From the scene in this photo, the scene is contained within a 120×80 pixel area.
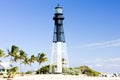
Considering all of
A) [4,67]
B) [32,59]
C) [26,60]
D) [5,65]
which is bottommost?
[4,67]

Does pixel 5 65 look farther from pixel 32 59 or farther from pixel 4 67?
pixel 32 59

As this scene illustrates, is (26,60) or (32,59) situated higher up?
(32,59)

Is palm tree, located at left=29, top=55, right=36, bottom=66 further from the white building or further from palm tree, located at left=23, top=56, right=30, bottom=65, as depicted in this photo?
the white building

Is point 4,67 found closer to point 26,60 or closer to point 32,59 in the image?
point 26,60

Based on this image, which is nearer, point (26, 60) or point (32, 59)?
point (26, 60)

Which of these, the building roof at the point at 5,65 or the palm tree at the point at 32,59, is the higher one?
the palm tree at the point at 32,59

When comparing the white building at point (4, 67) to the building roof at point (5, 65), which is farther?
the building roof at point (5, 65)

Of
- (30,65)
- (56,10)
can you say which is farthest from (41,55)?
(56,10)

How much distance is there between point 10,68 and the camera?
100 metres

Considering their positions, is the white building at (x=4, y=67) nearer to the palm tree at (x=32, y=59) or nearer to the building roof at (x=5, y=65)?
the building roof at (x=5, y=65)

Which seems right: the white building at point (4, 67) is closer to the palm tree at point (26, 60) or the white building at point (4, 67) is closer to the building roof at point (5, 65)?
the building roof at point (5, 65)

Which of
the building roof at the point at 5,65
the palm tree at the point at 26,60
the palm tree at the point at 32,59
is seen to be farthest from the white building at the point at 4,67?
the palm tree at the point at 32,59

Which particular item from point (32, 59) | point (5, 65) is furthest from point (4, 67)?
point (32, 59)

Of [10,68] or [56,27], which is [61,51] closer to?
[56,27]
